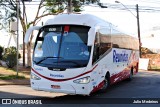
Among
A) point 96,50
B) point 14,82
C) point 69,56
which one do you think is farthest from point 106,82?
point 14,82

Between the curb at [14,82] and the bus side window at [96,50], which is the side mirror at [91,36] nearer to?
the bus side window at [96,50]

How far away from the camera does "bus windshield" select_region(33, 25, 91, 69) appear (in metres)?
12.0

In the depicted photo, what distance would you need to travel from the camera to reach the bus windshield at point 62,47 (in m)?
12.0

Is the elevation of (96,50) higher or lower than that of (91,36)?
lower

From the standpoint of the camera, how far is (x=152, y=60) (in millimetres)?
46969

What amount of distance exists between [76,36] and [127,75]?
8739 millimetres

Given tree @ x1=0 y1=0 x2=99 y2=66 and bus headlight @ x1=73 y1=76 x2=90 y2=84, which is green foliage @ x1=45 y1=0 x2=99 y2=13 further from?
bus headlight @ x1=73 y1=76 x2=90 y2=84

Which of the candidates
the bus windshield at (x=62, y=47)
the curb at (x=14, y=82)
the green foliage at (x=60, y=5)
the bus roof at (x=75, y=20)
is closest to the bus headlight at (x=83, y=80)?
the bus windshield at (x=62, y=47)

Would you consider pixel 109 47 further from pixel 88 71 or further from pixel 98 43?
pixel 88 71

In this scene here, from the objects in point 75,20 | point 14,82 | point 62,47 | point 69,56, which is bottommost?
point 14,82

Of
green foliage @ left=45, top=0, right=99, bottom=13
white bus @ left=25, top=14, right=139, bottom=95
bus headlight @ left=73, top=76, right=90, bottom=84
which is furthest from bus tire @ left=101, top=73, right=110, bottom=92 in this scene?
green foliage @ left=45, top=0, right=99, bottom=13

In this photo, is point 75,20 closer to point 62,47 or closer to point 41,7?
point 62,47

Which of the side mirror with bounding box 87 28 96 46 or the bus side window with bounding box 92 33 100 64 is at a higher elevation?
the side mirror with bounding box 87 28 96 46

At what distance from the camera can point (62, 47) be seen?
39.7 ft
